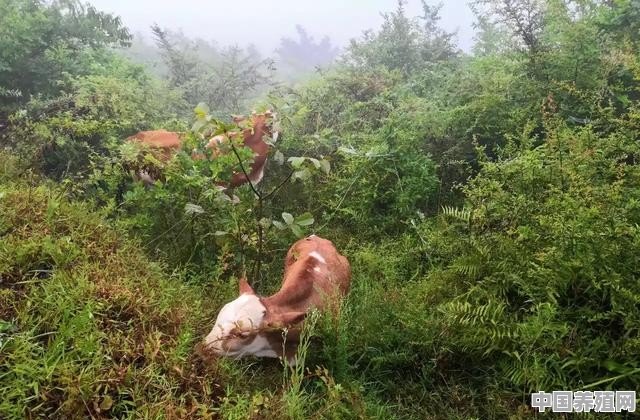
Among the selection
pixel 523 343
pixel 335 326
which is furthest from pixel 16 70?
pixel 523 343

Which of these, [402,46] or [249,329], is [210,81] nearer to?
[402,46]

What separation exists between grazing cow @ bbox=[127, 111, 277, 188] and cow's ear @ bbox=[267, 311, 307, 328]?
4.96 feet

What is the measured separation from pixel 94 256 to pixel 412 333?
82.7 inches

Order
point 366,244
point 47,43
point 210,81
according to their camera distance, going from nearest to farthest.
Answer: point 366,244
point 47,43
point 210,81

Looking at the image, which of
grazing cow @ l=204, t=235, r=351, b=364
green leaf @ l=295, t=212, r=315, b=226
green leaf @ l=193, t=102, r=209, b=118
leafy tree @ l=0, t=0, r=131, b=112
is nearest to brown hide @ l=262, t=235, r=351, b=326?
grazing cow @ l=204, t=235, r=351, b=364

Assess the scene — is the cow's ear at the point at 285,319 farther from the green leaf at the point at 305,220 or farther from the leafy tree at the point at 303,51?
the leafy tree at the point at 303,51

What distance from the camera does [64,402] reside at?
2334 mm

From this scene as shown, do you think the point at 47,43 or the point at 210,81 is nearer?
the point at 47,43

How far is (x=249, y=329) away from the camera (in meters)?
2.96

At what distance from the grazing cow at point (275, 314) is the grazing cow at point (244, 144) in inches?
47.2

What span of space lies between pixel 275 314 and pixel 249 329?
21cm

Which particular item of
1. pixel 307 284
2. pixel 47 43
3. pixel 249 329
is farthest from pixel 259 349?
pixel 47 43

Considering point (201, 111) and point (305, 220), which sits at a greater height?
point (201, 111)

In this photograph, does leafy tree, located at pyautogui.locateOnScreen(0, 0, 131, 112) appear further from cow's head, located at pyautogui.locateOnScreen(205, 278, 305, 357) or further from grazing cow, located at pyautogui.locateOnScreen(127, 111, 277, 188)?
cow's head, located at pyautogui.locateOnScreen(205, 278, 305, 357)
